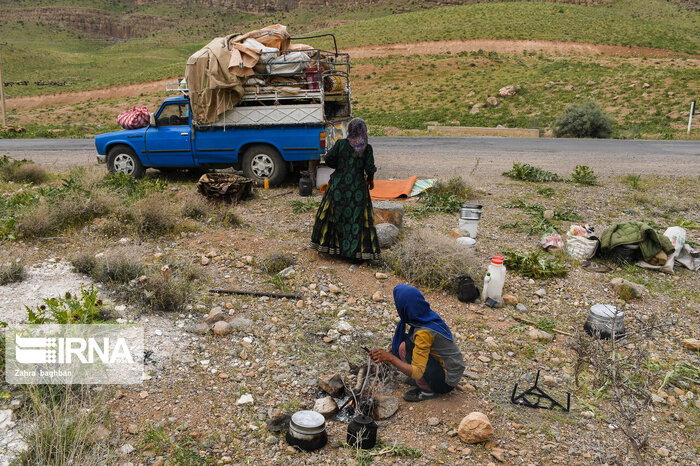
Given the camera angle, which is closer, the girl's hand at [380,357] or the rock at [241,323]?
the girl's hand at [380,357]

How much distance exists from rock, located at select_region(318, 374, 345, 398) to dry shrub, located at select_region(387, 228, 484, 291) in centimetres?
201

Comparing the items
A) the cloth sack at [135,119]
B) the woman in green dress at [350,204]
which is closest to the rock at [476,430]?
the woman in green dress at [350,204]

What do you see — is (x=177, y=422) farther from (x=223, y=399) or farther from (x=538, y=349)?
(x=538, y=349)

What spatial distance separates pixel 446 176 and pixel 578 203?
2.76 meters

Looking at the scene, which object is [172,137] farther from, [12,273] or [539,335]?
[539,335]

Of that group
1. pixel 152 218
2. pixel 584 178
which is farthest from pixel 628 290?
pixel 152 218

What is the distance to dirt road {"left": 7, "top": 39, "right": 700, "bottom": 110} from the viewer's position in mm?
41656

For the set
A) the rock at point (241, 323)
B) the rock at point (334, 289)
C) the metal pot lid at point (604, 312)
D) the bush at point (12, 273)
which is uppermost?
the bush at point (12, 273)

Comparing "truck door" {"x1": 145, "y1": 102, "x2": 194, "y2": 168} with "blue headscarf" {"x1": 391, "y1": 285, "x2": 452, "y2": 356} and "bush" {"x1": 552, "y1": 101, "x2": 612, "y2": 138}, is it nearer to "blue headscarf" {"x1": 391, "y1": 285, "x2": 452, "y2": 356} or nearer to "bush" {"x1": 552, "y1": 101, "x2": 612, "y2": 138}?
"blue headscarf" {"x1": 391, "y1": 285, "x2": 452, "y2": 356}

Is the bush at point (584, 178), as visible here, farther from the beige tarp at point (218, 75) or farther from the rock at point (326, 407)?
the rock at point (326, 407)

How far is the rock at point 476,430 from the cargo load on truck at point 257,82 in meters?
6.21

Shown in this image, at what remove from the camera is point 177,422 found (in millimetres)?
3309

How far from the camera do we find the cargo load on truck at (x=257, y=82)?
329 inches

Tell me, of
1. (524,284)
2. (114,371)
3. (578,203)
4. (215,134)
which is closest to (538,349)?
(524,284)
